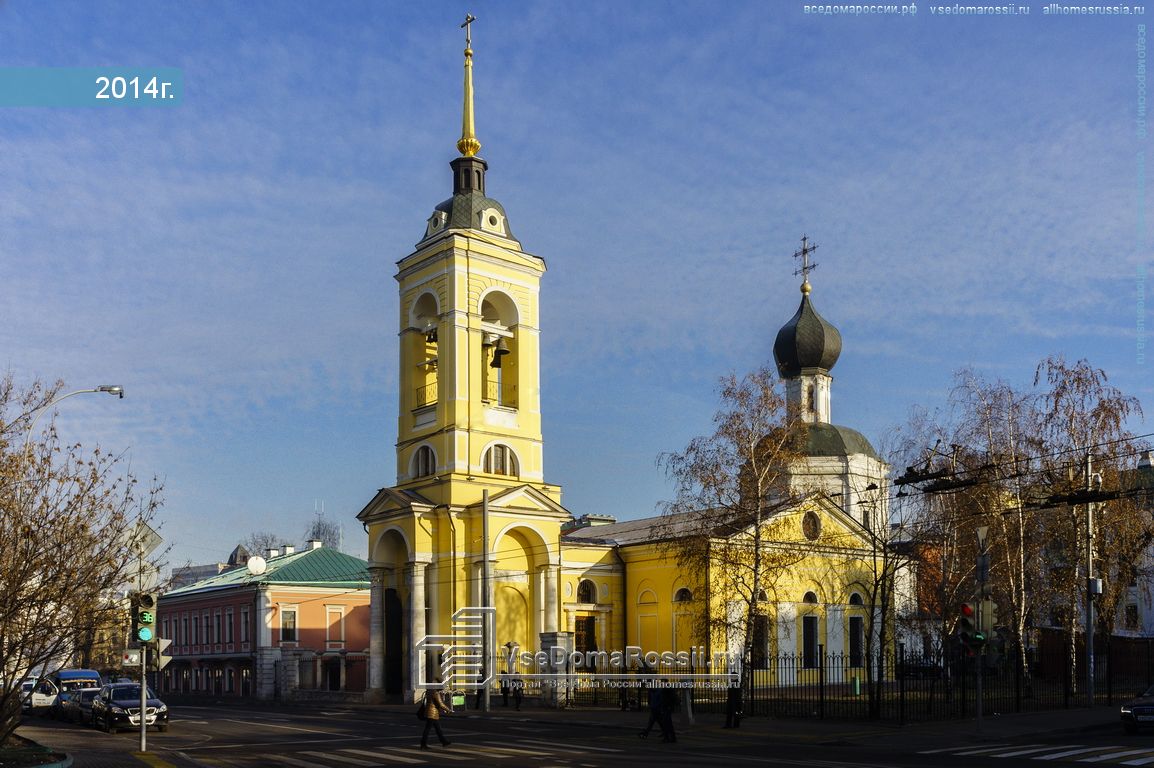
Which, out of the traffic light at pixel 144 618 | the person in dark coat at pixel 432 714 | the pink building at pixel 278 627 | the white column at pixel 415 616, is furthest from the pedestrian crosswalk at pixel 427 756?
the pink building at pixel 278 627

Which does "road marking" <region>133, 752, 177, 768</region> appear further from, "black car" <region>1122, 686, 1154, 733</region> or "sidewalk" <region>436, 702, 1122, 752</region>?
"black car" <region>1122, 686, 1154, 733</region>

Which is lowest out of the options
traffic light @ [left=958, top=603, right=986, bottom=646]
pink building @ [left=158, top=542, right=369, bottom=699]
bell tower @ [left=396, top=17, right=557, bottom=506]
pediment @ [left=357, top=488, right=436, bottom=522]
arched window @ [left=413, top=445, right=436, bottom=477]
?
pink building @ [left=158, top=542, right=369, bottom=699]

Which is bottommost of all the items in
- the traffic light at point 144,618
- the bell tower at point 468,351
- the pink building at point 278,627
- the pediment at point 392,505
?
the pink building at point 278,627

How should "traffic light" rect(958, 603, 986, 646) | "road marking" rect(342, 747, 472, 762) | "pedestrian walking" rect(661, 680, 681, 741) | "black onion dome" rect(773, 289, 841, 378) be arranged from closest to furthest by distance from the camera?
"road marking" rect(342, 747, 472, 762) < "traffic light" rect(958, 603, 986, 646) < "pedestrian walking" rect(661, 680, 681, 741) < "black onion dome" rect(773, 289, 841, 378)

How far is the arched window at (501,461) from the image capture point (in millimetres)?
49781

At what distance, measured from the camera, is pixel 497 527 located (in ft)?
158

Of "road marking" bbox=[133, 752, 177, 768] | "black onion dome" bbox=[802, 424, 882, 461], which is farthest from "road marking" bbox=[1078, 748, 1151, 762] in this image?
"black onion dome" bbox=[802, 424, 882, 461]

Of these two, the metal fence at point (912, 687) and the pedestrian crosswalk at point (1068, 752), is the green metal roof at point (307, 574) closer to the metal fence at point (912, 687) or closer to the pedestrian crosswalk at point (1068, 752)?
the metal fence at point (912, 687)

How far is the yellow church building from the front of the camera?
48.1 m

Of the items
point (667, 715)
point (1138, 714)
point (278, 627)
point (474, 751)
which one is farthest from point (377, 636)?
point (1138, 714)

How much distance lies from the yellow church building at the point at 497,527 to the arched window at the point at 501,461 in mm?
58

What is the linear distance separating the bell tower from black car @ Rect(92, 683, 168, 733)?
625 inches

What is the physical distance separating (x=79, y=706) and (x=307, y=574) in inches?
1034

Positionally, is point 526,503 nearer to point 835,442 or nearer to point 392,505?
point 392,505
